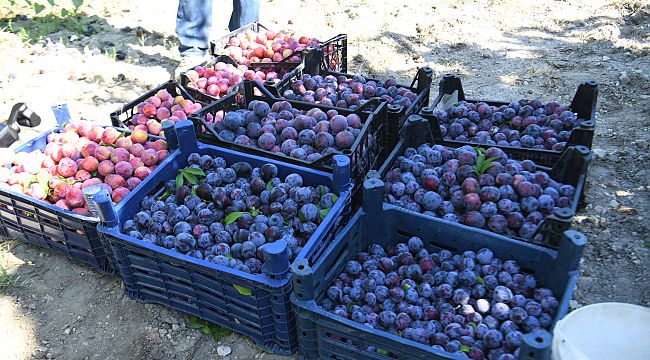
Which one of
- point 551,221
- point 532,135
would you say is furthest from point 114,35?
point 551,221

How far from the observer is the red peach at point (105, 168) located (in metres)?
2.52

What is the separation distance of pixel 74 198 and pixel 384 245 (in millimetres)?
1434

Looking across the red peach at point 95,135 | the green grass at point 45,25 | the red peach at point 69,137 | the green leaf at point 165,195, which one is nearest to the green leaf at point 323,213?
the green leaf at point 165,195

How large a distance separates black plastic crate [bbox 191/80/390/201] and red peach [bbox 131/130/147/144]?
35cm

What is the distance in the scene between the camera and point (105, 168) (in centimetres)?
252

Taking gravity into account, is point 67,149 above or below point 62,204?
above

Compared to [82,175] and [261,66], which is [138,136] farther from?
[261,66]

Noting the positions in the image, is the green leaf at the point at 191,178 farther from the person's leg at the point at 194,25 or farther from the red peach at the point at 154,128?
the person's leg at the point at 194,25

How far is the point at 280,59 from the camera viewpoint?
374cm

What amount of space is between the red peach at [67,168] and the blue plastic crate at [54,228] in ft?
0.80

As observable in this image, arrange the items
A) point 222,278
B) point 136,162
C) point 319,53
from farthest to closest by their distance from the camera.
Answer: point 319,53 → point 136,162 → point 222,278

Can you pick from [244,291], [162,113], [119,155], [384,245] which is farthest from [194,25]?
[244,291]

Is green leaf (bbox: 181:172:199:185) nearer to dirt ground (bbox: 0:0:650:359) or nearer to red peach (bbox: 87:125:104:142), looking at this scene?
dirt ground (bbox: 0:0:650:359)

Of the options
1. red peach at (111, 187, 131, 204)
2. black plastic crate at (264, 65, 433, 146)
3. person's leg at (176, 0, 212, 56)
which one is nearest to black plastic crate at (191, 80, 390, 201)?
black plastic crate at (264, 65, 433, 146)
